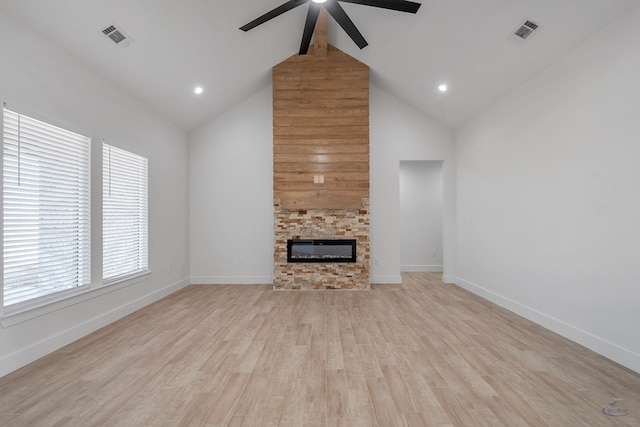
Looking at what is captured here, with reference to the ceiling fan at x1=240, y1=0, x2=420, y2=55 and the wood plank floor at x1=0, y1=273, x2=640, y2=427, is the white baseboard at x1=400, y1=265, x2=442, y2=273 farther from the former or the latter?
the ceiling fan at x1=240, y1=0, x2=420, y2=55

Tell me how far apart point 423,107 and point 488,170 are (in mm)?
1743

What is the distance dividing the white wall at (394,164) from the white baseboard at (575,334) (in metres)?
1.74

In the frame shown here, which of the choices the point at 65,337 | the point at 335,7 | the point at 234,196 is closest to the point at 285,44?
the point at 335,7

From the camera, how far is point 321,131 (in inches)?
222

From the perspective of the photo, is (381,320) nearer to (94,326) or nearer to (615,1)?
(94,326)

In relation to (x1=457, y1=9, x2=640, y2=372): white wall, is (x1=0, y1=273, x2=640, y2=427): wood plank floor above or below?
below

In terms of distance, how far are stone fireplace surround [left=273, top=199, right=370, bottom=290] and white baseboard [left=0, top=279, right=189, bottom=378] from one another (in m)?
2.05

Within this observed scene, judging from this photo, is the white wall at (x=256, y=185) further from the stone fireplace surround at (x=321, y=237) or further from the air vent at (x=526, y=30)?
the air vent at (x=526, y=30)

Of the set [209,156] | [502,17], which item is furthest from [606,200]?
[209,156]

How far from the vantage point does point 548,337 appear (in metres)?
3.29

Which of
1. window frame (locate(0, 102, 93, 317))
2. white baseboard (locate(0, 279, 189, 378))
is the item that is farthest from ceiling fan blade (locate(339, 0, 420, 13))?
white baseboard (locate(0, 279, 189, 378))

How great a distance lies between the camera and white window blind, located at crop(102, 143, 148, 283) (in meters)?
3.86

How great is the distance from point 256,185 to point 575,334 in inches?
196

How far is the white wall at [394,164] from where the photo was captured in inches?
241
